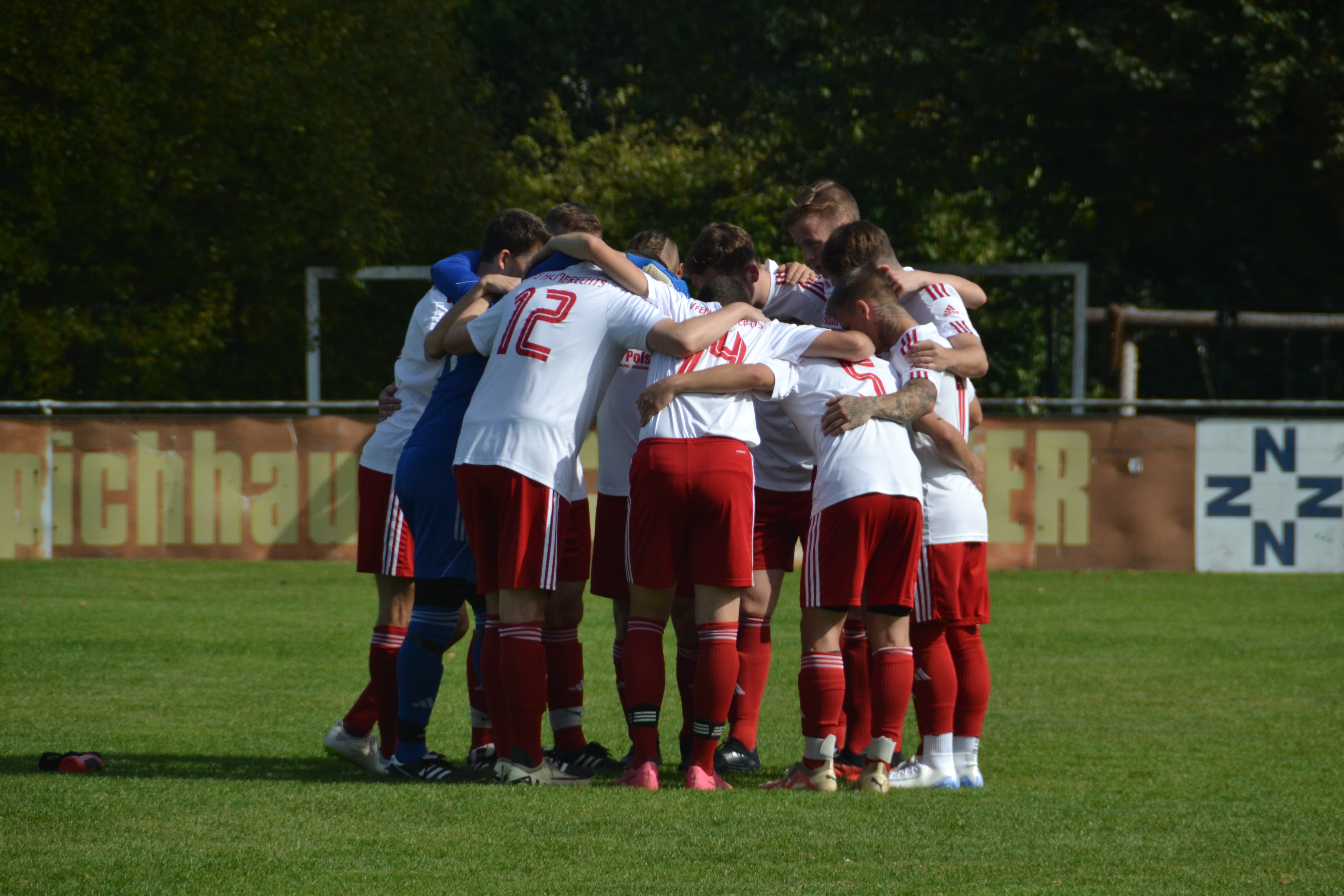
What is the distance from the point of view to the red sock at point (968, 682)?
18.1 feet

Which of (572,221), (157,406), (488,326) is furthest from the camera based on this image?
(157,406)

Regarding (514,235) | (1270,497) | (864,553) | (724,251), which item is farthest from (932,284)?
(1270,497)

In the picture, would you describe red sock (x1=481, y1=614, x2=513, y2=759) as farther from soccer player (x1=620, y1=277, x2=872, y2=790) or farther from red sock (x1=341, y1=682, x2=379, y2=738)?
red sock (x1=341, y1=682, x2=379, y2=738)

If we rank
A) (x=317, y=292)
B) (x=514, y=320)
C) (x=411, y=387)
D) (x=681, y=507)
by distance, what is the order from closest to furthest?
(x=681, y=507) < (x=514, y=320) < (x=411, y=387) < (x=317, y=292)

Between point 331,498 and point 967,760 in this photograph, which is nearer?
point 967,760

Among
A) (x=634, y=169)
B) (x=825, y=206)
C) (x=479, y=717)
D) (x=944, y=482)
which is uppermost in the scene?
(x=634, y=169)

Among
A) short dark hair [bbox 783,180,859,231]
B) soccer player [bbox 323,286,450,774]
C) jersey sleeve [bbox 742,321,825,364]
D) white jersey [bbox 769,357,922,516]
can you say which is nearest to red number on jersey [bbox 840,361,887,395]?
white jersey [bbox 769,357,922,516]

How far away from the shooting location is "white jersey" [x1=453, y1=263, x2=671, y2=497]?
509cm

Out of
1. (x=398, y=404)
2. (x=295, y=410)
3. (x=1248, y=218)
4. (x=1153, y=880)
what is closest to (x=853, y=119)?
(x=1248, y=218)

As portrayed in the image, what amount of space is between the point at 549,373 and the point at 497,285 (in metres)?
0.66

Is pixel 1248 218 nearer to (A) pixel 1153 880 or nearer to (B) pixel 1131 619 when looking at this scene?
(B) pixel 1131 619

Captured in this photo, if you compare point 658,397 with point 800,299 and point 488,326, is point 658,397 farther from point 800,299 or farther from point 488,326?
point 800,299

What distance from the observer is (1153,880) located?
3.88 meters

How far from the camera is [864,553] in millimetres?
5047
